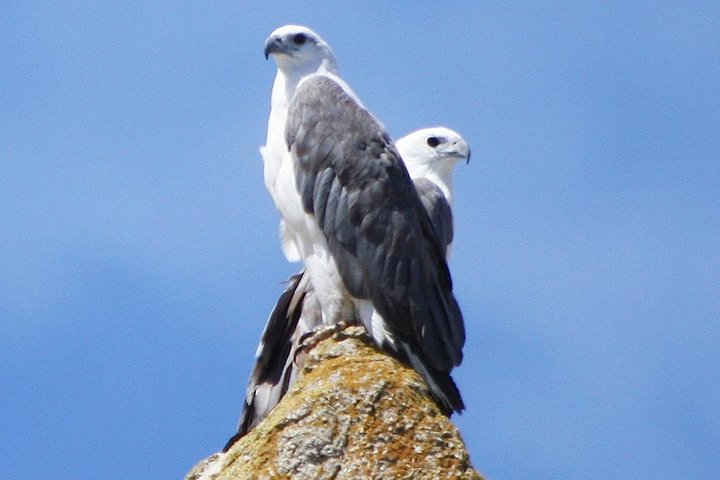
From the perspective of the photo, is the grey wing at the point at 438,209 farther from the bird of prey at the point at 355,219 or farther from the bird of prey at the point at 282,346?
the bird of prey at the point at 355,219

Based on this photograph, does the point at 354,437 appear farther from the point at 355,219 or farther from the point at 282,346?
the point at 355,219

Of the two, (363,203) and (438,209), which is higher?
(438,209)

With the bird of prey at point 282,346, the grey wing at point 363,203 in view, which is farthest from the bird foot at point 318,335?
the grey wing at point 363,203

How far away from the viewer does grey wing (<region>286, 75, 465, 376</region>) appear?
1002 cm

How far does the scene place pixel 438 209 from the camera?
40.1 feet

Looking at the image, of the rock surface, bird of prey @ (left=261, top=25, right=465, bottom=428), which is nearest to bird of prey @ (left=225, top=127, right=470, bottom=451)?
bird of prey @ (left=261, top=25, right=465, bottom=428)

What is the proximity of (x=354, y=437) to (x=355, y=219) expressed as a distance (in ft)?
10.8

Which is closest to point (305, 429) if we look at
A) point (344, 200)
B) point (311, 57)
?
point (344, 200)

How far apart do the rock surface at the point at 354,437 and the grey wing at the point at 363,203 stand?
8.03 feet

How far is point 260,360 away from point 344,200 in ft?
3.59

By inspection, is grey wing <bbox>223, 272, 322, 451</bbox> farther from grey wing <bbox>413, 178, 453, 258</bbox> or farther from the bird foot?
grey wing <bbox>413, 178, 453, 258</bbox>

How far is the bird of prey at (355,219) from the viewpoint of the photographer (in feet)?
32.4

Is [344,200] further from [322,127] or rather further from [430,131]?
[430,131]

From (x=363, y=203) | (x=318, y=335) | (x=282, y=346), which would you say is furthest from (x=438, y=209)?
(x=318, y=335)
